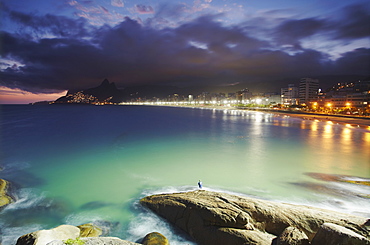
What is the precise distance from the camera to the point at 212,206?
612cm

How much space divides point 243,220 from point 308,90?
15350 cm

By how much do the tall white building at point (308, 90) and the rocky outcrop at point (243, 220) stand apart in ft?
480

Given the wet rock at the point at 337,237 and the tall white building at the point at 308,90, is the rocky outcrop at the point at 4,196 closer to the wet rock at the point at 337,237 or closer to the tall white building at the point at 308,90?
the wet rock at the point at 337,237

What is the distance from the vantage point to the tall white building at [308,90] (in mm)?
132875

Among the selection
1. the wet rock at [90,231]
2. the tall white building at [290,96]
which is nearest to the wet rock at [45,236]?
the wet rock at [90,231]

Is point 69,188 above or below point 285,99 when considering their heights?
below

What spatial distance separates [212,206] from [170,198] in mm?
1868

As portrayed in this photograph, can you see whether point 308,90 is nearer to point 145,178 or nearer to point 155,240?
point 145,178

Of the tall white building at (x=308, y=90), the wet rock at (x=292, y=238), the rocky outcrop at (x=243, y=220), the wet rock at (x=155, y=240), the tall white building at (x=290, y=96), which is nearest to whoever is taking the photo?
the wet rock at (x=292, y=238)

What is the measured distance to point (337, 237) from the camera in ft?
12.9

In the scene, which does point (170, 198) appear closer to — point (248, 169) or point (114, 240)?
point (114, 240)

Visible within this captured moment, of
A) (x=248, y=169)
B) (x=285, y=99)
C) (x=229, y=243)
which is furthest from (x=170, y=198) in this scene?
(x=285, y=99)

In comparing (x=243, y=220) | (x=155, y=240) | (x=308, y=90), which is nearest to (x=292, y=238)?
(x=243, y=220)

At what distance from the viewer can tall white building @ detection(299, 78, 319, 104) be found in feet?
436
